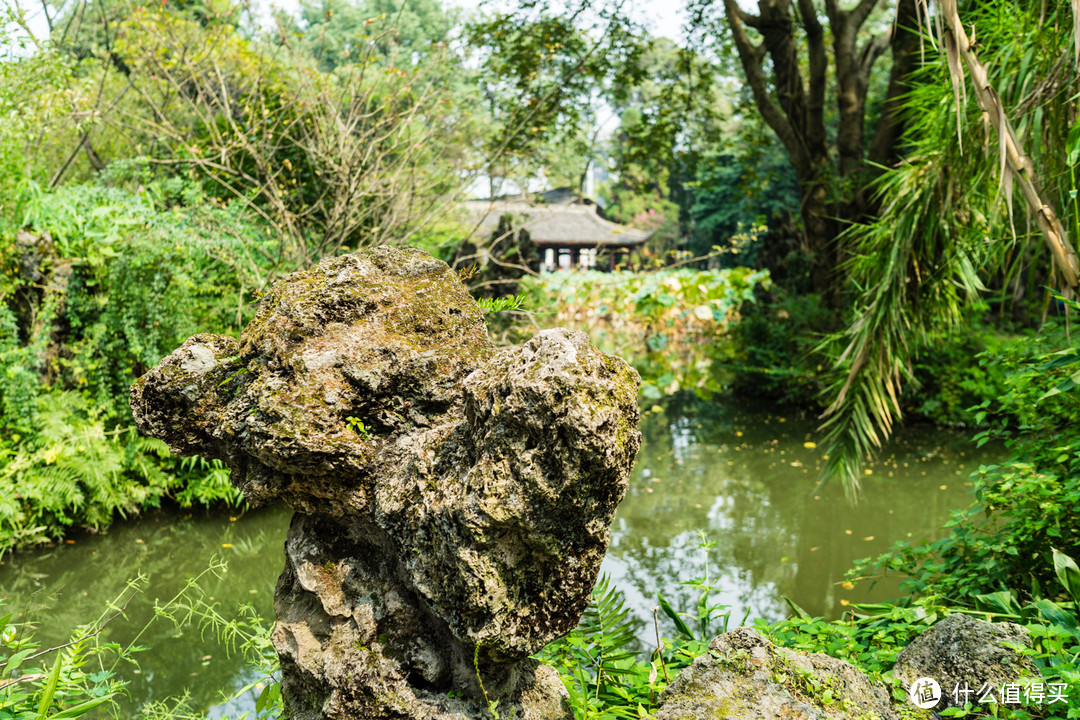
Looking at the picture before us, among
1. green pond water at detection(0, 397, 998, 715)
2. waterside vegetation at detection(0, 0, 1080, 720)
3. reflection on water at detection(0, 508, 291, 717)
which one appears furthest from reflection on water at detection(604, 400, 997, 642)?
reflection on water at detection(0, 508, 291, 717)

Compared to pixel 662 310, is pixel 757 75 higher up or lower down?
higher up

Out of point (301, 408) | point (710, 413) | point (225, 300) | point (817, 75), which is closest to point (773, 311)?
point (710, 413)

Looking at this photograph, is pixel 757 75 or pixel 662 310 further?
pixel 662 310

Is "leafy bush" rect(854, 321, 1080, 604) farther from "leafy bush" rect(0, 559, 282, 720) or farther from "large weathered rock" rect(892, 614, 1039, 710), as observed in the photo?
"leafy bush" rect(0, 559, 282, 720)

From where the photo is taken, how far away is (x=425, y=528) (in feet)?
5.02

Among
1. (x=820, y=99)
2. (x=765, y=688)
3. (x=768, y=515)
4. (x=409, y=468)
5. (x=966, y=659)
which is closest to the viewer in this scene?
(x=409, y=468)

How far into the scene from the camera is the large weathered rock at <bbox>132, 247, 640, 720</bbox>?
55.7 inches

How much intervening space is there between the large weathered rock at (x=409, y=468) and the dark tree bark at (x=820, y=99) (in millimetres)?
7727

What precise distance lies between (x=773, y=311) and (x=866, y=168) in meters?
2.39

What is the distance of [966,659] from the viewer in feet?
6.60

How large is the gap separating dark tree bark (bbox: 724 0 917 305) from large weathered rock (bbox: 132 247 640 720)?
7727 millimetres

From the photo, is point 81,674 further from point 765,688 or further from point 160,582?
point 160,582

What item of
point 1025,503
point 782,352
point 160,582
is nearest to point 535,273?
point 160,582

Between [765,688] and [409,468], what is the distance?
1.03m
